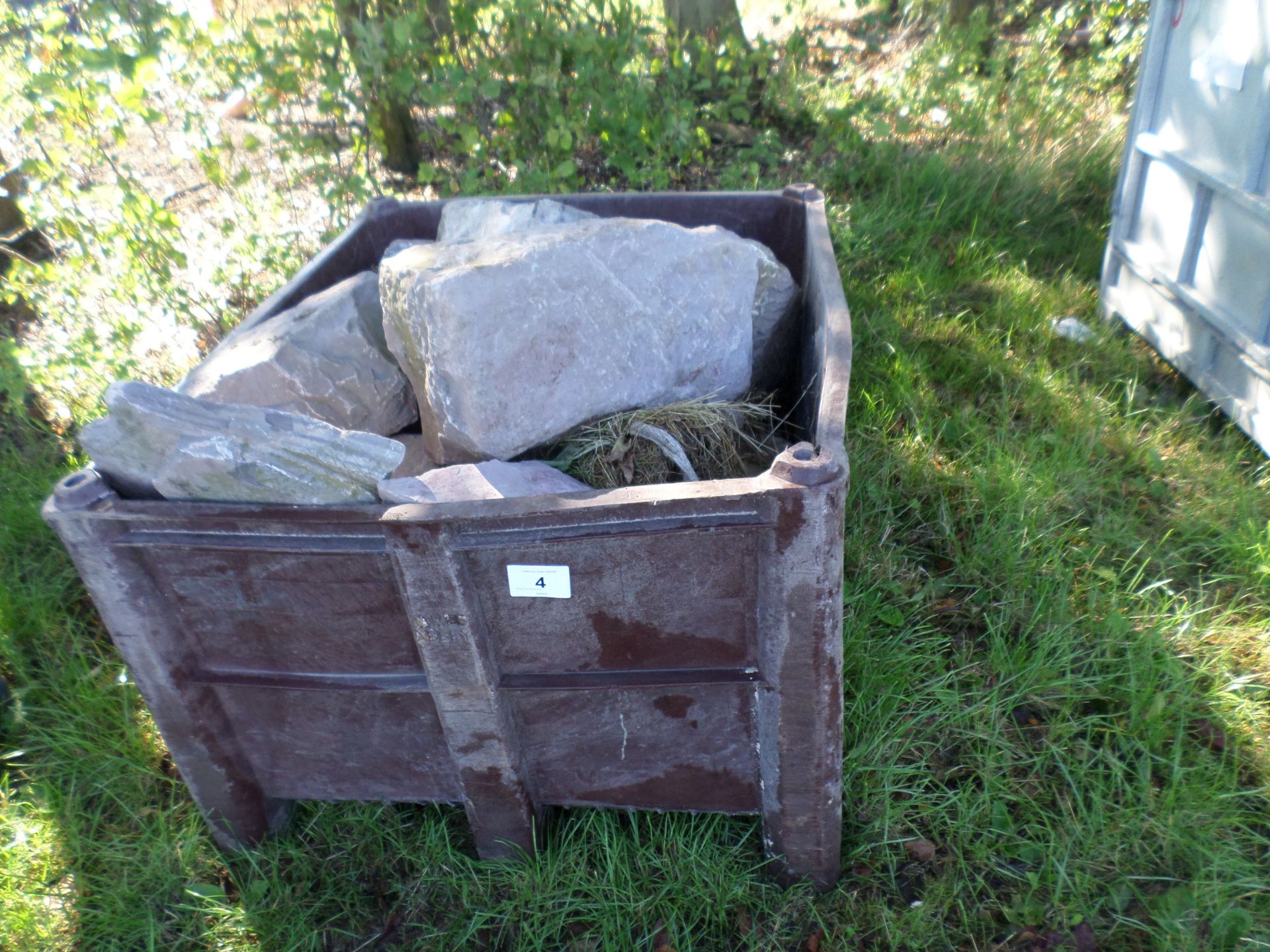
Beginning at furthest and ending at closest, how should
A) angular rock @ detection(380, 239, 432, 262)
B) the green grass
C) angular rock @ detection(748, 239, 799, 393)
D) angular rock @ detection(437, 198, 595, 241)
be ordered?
angular rock @ detection(380, 239, 432, 262)
angular rock @ detection(437, 198, 595, 241)
angular rock @ detection(748, 239, 799, 393)
the green grass

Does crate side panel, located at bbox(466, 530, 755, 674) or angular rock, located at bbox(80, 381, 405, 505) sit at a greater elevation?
angular rock, located at bbox(80, 381, 405, 505)

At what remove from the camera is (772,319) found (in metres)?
2.59

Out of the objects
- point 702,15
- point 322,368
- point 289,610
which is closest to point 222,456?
point 289,610

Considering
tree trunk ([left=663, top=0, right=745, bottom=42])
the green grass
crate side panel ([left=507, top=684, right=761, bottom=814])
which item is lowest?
the green grass

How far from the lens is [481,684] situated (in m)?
1.71

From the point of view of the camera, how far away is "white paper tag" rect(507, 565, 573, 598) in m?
1.58

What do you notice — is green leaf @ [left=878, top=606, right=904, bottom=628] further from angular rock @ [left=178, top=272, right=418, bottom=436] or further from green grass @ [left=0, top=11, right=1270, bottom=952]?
angular rock @ [left=178, top=272, right=418, bottom=436]

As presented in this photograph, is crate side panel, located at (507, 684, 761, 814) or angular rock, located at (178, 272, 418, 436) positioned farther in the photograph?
angular rock, located at (178, 272, 418, 436)

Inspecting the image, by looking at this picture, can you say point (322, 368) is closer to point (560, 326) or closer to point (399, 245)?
point (560, 326)

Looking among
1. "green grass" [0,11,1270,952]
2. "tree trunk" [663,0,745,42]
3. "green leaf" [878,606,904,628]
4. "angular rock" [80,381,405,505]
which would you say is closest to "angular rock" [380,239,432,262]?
"angular rock" [80,381,405,505]

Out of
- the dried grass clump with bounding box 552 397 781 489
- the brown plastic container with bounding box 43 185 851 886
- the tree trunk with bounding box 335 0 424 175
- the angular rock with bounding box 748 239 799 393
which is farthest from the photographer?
the tree trunk with bounding box 335 0 424 175

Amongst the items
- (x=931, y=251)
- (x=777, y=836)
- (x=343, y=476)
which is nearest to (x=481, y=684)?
(x=343, y=476)

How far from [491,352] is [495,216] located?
3.00ft

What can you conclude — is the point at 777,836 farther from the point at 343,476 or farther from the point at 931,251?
the point at 931,251
